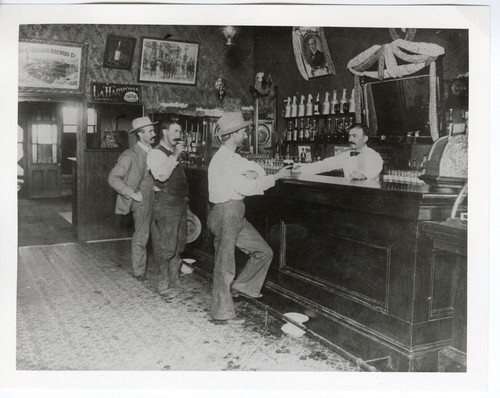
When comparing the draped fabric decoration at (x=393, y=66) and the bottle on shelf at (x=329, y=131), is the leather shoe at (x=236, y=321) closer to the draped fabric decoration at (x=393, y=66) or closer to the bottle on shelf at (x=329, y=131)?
the draped fabric decoration at (x=393, y=66)

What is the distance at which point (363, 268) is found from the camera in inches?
97.7

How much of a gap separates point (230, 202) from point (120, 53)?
3274mm

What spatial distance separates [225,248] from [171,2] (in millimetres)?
1393

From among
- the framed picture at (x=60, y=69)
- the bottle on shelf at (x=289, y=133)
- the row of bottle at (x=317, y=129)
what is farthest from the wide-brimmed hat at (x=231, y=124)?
the bottle on shelf at (x=289, y=133)

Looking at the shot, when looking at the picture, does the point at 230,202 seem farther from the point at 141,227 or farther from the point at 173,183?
the point at 141,227

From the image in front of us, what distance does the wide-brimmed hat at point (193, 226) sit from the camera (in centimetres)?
421

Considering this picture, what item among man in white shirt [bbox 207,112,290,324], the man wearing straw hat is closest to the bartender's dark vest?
the man wearing straw hat

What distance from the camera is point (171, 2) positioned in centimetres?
211

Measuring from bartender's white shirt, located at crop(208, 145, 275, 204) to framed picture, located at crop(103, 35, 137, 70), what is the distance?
3008 mm

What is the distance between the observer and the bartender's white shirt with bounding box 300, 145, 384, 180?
361 centimetres

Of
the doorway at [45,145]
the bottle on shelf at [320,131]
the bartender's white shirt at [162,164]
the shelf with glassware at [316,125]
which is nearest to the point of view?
the bartender's white shirt at [162,164]

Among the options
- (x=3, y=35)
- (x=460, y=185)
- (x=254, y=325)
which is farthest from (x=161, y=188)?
(x=460, y=185)

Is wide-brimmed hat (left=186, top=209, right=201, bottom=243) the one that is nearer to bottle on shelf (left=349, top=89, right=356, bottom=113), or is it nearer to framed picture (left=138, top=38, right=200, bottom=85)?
bottle on shelf (left=349, top=89, right=356, bottom=113)

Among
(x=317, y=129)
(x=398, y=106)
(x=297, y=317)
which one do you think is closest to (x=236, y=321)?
(x=297, y=317)
